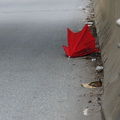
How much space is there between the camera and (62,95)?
22.6 feet

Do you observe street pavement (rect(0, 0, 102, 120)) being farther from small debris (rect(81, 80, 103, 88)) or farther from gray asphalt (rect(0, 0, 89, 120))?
small debris (rect(81, 80, 103, 88))

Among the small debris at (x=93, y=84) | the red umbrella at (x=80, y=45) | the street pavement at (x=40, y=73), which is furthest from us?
the red umbrella at (x=80, y=45)

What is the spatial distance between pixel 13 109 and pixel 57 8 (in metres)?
14.2

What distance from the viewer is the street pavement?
622cm

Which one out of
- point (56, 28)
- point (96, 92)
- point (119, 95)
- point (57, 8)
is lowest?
point (57, 8)

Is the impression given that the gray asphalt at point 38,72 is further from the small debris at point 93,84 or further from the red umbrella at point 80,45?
the red umbrella at point 80,45

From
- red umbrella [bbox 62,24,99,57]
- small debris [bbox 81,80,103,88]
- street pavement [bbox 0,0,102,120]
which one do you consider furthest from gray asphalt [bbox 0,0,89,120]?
red umbrella [bbox 62,24,99,57]

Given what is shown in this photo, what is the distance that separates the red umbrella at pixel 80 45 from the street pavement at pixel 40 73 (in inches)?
9.3

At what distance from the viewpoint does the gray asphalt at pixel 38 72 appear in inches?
245

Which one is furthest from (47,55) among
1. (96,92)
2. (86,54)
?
(96,92)

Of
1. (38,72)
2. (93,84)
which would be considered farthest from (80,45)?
(93,84)

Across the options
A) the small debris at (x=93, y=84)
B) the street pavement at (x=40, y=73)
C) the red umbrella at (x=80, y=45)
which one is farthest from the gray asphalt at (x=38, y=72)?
the red umbrella at (x=80, y=45)

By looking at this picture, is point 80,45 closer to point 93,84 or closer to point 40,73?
point 40,73

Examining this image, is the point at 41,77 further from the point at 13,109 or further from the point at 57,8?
the point at 57,8
